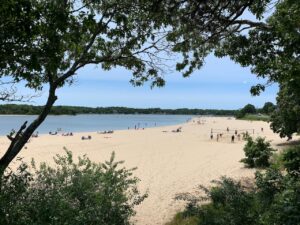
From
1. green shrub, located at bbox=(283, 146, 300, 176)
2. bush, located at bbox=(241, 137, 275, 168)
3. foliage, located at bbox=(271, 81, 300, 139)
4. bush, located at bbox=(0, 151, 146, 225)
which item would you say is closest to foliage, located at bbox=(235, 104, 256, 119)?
foliage, located at bbox=(271, 81, 300, 139)

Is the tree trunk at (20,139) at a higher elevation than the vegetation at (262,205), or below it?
higher

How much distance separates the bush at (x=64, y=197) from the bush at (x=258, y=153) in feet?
37.8

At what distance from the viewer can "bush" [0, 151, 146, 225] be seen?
5254 mm

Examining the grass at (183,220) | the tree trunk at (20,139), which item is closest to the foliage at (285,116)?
the grass at (183,220)

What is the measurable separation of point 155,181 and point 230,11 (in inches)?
445

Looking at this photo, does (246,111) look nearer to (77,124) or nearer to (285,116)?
(77,124)

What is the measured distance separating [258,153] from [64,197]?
15231 mm

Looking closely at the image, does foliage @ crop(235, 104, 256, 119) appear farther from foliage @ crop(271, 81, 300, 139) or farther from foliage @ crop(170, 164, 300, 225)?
foliage @ crop(170, 164, 300, 225)

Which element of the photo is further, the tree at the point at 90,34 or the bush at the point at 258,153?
the bush at the point at 258,153

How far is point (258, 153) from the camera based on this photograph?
20.1 metres

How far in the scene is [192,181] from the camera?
60.9ft

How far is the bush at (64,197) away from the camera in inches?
207

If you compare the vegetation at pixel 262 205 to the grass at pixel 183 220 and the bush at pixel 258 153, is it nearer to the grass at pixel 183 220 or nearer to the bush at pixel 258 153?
the grass at pixel 183 220

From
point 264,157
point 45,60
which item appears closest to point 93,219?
point 45,60
